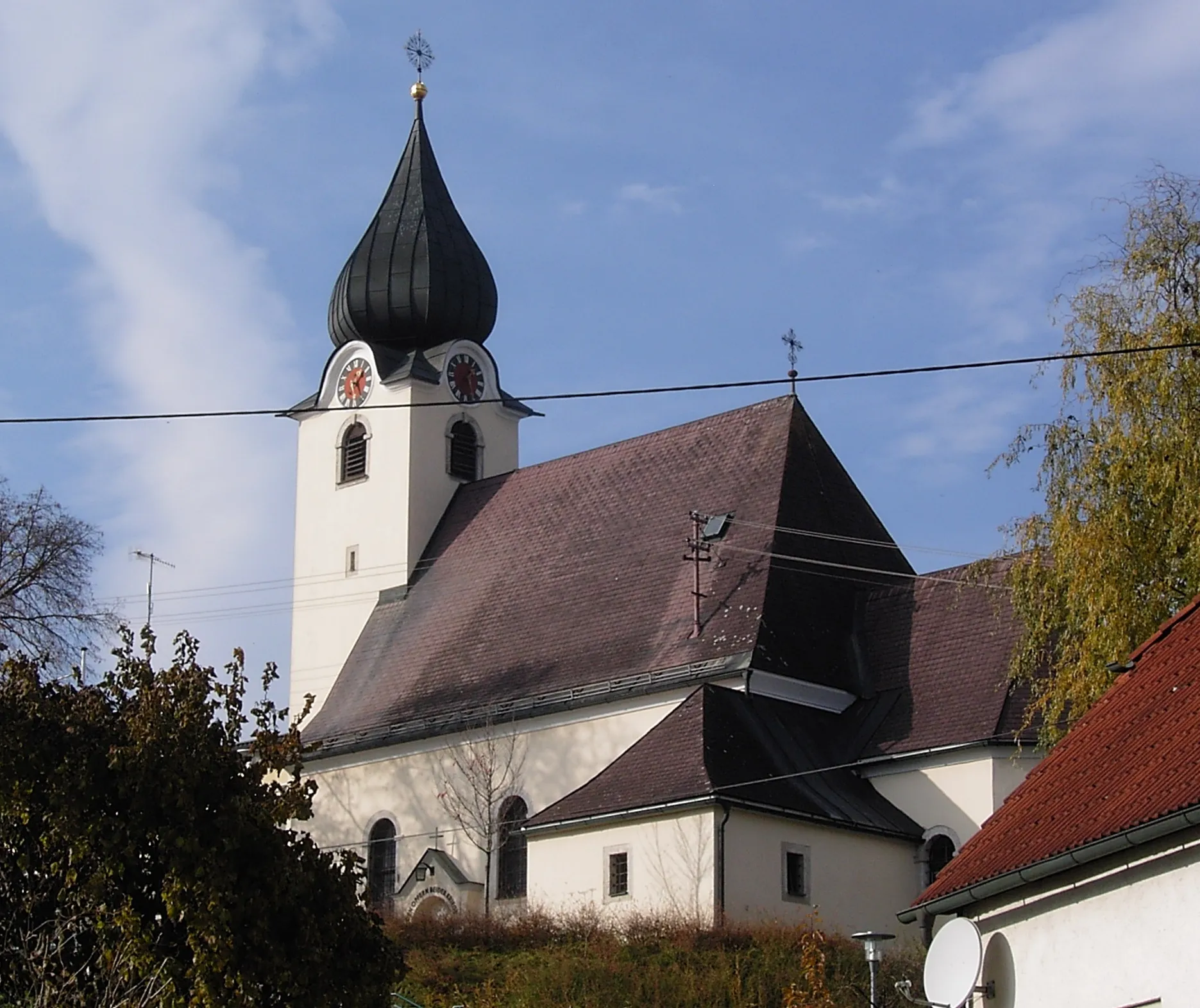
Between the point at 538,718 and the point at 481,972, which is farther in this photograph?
the point at 538,718

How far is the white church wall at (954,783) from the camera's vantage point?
30.2m

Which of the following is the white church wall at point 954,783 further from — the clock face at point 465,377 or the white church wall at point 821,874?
the clock face at point 465,377

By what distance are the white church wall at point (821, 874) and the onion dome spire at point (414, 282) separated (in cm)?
1700

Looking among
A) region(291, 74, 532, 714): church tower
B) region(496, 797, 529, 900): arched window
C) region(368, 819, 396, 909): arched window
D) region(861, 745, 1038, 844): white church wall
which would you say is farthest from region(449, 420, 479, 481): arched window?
region(861, 745, 1038, 844): white church wall

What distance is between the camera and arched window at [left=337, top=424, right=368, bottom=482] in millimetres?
43219

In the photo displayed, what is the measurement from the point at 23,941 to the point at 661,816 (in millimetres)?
13472

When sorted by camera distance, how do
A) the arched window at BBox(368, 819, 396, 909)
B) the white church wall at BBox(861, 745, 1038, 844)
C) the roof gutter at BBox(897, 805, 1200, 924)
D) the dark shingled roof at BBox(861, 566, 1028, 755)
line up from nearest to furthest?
the roof gutter at BBox(897, 805, 1200, 924)
the white church wall at BBox(861, 745, 1038, 844)
the dark shingled roof at BBox(861, 566, 1028, 755)
the arched window at BBox(368, 819, 396, 909)

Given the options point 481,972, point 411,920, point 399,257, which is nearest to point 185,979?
point 481,972

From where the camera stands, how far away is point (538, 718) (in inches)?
1347

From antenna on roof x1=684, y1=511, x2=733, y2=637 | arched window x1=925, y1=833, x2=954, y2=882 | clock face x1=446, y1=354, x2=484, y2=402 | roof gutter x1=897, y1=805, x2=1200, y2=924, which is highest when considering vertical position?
clock face x1=446, y1=354, x2=484, y2=402

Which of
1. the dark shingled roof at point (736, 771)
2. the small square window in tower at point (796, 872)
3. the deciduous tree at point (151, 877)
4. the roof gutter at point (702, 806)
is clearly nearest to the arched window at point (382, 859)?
the roof gutter at point (702, 806)

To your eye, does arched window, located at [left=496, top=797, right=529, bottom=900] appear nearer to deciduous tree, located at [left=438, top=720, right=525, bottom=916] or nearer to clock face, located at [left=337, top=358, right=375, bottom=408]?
deciduous tree, located at [left=438, top=720, right=525, bottom=916]

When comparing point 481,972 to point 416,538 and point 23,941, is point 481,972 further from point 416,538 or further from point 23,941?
point 416,538

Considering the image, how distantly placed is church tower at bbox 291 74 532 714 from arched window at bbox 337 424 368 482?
3 cm
